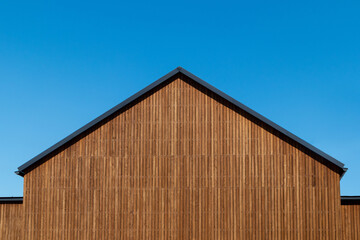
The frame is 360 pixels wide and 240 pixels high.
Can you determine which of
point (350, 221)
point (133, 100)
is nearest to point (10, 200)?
point (133, 100)

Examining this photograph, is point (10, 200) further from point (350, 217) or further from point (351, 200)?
point (351, 200)

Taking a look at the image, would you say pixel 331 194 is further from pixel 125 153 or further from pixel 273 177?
pixel 125 153

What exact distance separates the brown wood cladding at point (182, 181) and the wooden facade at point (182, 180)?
51 millimetres

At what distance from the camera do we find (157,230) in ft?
82.8

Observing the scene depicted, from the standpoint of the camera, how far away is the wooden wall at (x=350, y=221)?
80.7 ft

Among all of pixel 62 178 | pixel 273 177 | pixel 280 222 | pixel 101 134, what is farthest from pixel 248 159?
pixel 62 178

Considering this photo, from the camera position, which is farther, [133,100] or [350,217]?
[133,100]

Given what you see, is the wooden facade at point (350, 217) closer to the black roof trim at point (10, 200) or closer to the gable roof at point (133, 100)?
the gable roof at point (133, 100)

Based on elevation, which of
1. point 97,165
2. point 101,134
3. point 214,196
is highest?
point 101,134

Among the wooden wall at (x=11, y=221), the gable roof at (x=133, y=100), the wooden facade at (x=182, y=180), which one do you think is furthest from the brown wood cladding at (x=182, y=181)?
the wooden wall at (x=11, y=221)

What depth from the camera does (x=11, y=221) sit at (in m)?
25.8

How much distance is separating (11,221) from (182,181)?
9130 millimetres

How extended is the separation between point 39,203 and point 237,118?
1126 centimetres

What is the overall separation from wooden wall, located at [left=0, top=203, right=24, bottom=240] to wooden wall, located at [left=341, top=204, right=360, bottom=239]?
1639 cm
